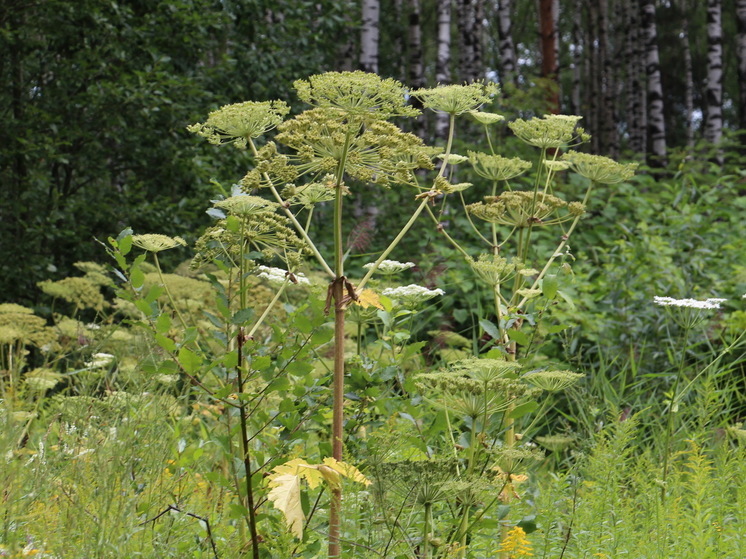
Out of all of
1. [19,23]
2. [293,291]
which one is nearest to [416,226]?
[293,291]

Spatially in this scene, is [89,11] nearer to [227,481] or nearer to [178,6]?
[178,6]

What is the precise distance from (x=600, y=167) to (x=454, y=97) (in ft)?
2.66

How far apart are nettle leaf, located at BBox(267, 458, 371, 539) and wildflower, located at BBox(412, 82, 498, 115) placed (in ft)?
3.77

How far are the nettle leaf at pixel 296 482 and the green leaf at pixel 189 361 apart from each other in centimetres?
36

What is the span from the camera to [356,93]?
6.73ft

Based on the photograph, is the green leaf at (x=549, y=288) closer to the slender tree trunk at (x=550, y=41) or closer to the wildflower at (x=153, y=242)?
the wildflower at (x=153, y=242)

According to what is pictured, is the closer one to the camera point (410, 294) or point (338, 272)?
point (338, 272)

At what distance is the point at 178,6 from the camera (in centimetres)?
808

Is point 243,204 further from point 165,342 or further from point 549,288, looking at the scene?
point 549,288

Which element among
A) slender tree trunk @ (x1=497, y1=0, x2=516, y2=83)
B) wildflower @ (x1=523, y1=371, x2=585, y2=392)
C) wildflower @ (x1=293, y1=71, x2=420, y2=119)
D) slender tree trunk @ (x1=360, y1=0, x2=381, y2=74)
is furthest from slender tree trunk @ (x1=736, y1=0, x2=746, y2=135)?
wildflower @ (x1=293, y1=71, x2=420, y2=119)

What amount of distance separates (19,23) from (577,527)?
23.7 feet

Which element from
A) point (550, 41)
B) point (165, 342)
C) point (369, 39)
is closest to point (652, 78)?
point (550, 41)

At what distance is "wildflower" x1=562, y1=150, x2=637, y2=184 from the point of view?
292cm

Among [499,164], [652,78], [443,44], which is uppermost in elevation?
[443,44]
